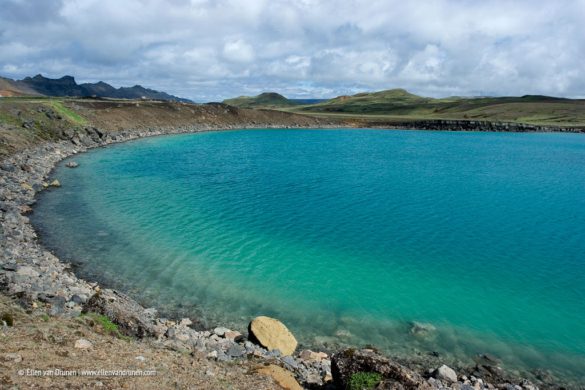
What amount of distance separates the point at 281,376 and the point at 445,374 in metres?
7.01

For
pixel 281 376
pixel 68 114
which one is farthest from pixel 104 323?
pixel 68 114

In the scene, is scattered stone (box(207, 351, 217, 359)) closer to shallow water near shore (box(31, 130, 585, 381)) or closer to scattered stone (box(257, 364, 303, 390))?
scattered stone (box(257, 364, 303, 390))

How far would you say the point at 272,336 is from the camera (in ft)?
57.6

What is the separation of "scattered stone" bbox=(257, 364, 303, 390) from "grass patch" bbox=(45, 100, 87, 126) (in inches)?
3308

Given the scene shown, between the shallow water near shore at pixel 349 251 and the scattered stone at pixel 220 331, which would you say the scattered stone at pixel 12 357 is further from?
the shallow water near shore at pixel 349 251

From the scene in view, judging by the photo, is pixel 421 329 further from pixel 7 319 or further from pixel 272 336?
pixel 7 319

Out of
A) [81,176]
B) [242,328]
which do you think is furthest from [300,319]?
[81,176]

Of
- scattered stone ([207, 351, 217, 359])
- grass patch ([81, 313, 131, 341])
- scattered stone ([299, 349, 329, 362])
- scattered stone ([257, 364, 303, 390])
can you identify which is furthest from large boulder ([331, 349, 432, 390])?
grass patch ([81, 313, 131, 341])

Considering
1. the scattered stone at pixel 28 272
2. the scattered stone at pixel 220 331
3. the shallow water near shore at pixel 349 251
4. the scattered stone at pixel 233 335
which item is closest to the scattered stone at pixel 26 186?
the shallow water near shore at pixel 349 251

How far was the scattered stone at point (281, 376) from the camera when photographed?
42.5 ft

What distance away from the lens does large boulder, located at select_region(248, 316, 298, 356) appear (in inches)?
680

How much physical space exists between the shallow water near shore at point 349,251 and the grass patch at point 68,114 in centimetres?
3300

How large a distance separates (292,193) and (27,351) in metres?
35.4

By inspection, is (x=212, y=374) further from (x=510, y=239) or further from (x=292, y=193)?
(x=292, y=193)
